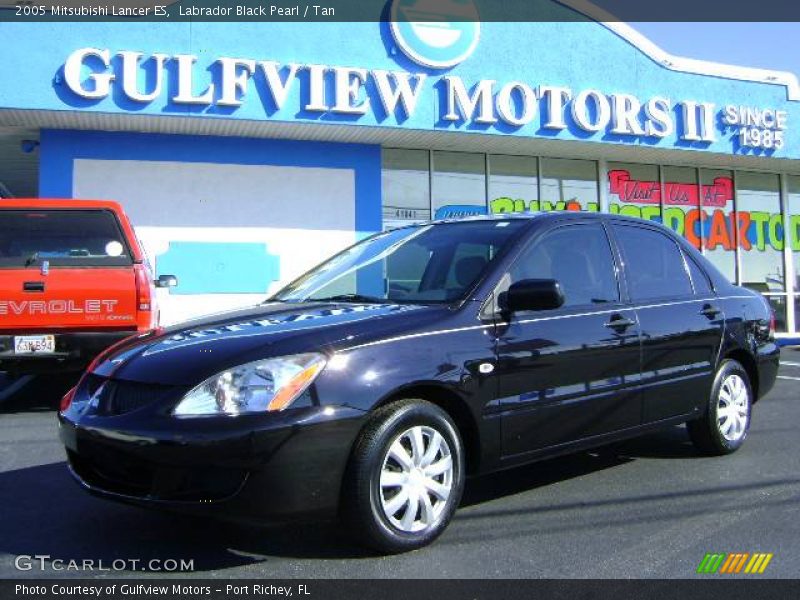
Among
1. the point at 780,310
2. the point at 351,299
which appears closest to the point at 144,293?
the point at 351,299

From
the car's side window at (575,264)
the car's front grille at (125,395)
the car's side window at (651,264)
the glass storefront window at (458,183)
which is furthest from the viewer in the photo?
the glass storefront window at (458,183)

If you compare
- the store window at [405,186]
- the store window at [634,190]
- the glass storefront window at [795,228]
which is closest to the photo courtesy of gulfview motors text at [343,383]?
the store window at [405,186]

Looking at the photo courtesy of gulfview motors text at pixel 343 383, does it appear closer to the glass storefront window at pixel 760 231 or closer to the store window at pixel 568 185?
the store window at pixel 568 185

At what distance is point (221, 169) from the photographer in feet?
37.8

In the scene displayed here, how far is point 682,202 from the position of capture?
49.7 feet

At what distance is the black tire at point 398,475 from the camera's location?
3.14 m

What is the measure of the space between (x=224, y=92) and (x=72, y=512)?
24.3 feet

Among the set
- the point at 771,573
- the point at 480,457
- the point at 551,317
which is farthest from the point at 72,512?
the point at 771,573

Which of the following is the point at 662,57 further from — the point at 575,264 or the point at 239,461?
the point at 239,461

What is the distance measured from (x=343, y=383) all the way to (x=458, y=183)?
1031 cm

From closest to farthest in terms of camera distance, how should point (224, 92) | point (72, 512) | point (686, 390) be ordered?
point (72, 512) → point (686, 390) → point (224, 92)

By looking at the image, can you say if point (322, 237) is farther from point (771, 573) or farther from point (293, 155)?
point (771, 573)

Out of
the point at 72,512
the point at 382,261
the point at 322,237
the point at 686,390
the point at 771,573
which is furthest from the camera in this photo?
the point at 322,237

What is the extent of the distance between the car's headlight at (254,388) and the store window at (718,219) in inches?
547
